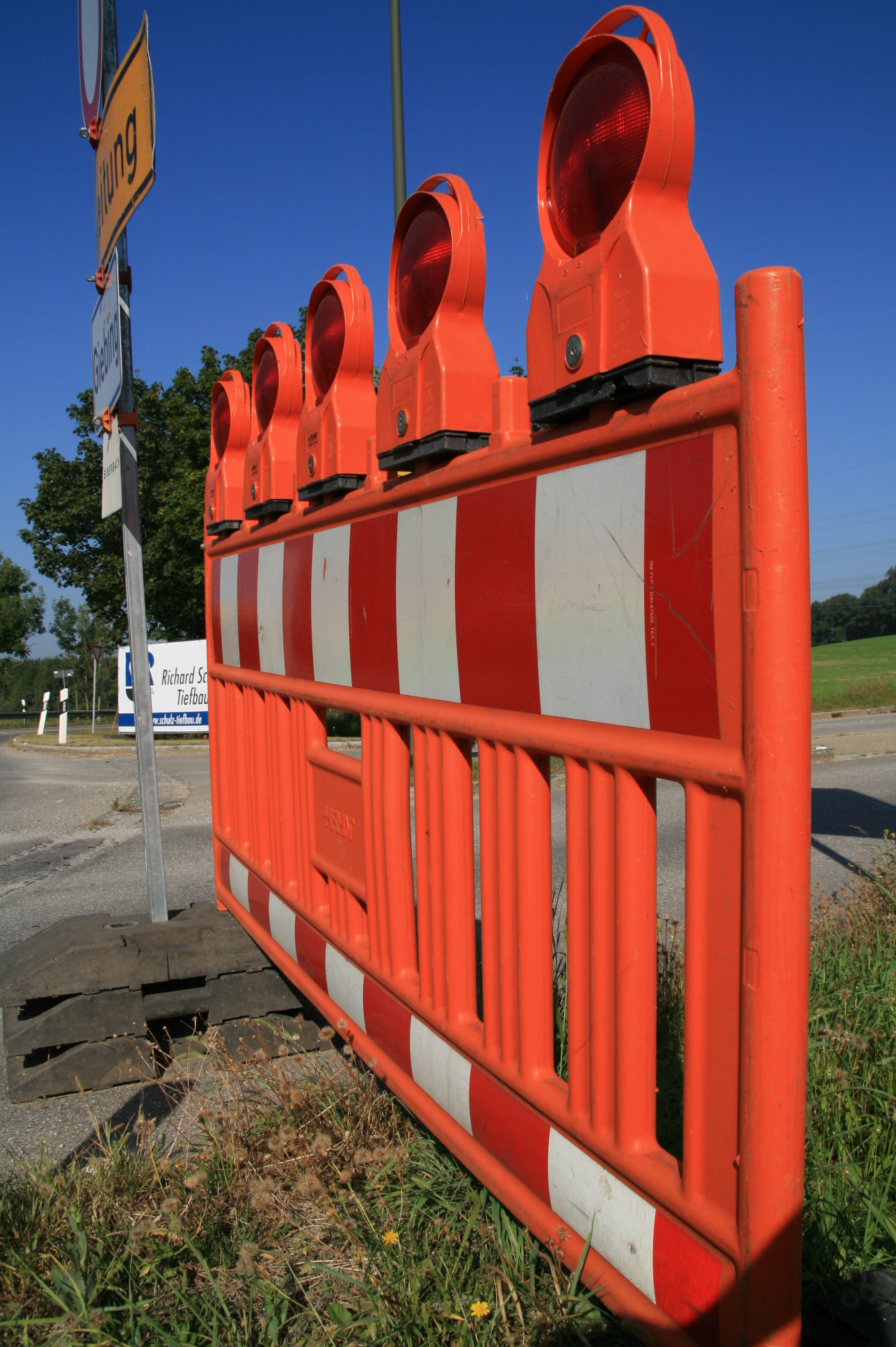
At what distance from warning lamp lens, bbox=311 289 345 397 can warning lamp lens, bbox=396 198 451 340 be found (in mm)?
403

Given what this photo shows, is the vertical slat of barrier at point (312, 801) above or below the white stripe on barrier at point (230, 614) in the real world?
below

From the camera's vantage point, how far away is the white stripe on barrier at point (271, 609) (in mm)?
3184

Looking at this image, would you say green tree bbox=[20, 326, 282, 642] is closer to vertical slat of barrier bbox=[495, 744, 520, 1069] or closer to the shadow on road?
the shadow on road

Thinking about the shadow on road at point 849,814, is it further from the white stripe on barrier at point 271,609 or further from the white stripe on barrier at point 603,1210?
the white stripe on barrier at point 603,1210

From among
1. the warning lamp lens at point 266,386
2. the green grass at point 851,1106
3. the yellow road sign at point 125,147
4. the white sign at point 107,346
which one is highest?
the yellow road sign at point 125,147

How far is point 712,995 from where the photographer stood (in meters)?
1.34

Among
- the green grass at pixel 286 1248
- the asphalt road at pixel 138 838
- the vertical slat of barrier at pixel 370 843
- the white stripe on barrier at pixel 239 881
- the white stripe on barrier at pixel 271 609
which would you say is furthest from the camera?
the asphalt road at pixel 138 838

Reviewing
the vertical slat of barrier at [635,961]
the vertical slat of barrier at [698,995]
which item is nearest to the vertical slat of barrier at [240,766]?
the vertical slat of barrier at [635,961]

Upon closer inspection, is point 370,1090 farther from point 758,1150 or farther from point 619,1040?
point 758,1150

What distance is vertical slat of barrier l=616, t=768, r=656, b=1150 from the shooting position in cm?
150

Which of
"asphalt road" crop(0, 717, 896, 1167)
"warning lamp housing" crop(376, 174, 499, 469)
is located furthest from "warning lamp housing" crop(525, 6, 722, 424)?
"asphalt road" crop(0, 717, 896, 1167)

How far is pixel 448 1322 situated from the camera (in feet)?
5.69

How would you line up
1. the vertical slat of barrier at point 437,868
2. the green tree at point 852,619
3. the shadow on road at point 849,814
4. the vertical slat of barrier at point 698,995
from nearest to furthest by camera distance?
the vertical slat of barrier at point 698,995, the vertical slat of barrier at point 437,868, the shadow on road at point 849,814, the green tree at point 852,619

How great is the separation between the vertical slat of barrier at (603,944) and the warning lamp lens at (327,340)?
63.9 inches
